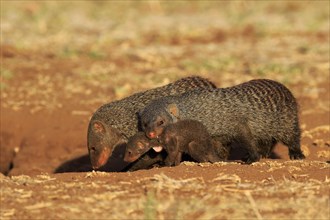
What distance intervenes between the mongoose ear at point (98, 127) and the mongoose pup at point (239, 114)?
45 cm

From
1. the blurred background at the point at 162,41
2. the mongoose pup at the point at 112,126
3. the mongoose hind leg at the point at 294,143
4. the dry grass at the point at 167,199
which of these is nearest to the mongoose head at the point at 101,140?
the mongoose pup at the point at 112,126

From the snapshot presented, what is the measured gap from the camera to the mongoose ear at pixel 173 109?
571 cm

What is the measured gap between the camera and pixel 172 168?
5246 mm

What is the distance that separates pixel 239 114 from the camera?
595 cm

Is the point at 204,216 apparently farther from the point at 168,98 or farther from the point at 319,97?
the point at 319,97

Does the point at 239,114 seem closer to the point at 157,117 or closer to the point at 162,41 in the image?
the point at 157,117

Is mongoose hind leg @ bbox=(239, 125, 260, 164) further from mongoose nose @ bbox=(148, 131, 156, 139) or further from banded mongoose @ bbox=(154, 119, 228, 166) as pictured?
mongoose nose @ bbox=(148, 131, 156, 139)

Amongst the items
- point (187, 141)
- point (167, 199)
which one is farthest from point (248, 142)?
point (167, 199)

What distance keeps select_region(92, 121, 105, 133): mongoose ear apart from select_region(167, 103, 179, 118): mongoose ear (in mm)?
655

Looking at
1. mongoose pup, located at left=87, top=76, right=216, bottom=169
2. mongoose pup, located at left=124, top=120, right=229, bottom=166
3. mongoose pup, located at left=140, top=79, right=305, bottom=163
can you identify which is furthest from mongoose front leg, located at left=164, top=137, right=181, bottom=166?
mongoose pup, located at left=87, top=76, right=216, bottom=169

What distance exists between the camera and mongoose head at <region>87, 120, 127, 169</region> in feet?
20.1

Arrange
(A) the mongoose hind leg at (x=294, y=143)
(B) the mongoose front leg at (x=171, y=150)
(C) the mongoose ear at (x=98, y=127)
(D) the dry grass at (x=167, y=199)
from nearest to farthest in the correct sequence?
1. (D) the dry grass at (x=167, y=199)
2. (B) the mongoose front leg at (x=171, y=150)
3. (C) the mongoose ear at (x=98, y=127)
4. (A) the mongoose hind leg at (x=294, y=143)

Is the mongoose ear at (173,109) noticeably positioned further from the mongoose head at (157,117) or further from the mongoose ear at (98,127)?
the mongoose ear at (98,127)

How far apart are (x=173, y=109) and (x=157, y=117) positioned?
0.58 ft
